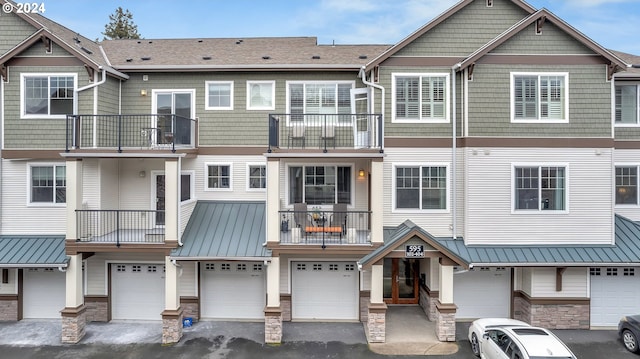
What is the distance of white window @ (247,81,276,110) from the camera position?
1380 centimetres

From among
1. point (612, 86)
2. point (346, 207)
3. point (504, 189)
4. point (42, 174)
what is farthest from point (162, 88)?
point (612, 86)

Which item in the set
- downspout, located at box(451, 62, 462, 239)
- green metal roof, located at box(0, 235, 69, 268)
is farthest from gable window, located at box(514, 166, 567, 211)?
green metal roof, located at box(0, 235, 69, 268)

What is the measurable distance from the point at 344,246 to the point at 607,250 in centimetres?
827

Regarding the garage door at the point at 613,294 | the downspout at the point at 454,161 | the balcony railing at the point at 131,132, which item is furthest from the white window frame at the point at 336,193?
the garage door at the point at 613,294

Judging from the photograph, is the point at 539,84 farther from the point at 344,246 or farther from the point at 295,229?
the point at 295,229

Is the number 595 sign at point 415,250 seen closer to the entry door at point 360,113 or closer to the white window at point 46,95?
the entry door at point 360,113

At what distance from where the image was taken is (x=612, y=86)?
12.2 m

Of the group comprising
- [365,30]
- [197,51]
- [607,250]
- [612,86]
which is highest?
[365,30]

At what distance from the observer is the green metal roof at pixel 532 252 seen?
11.2 metres

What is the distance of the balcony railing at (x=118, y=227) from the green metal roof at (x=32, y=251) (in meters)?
1.01

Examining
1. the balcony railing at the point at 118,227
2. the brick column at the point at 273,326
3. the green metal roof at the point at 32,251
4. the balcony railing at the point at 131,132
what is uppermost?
the balcony railing at the point at 131,132

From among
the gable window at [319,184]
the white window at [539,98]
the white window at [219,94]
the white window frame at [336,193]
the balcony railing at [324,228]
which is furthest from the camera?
the white window at [219,94]

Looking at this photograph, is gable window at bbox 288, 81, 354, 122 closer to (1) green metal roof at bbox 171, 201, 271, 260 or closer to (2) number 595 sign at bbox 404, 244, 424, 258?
(1) green metal roof at bbox 171, 201, 271, 260

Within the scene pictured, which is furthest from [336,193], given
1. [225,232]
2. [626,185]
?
[626,185]
